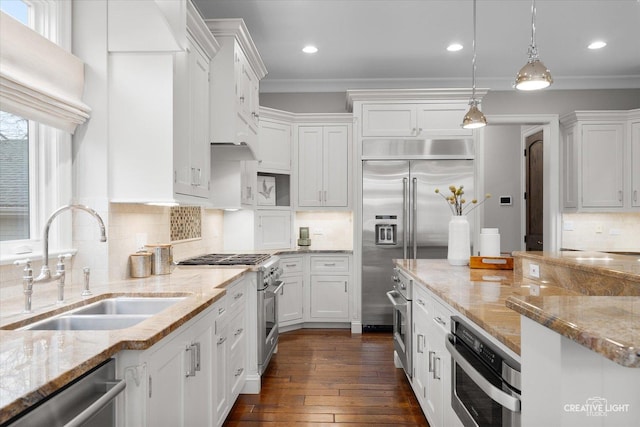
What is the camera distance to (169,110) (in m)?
2.40

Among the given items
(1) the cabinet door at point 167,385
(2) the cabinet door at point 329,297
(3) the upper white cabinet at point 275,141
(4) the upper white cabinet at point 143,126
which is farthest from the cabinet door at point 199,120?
(2) the cabinet door at point 329,297

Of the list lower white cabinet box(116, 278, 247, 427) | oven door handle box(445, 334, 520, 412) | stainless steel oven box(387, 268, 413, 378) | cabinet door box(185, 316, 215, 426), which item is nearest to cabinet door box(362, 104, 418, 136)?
stainless steel oven box(387, 268, 413, 378)

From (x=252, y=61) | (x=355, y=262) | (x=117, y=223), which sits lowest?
(x=355, y=262)

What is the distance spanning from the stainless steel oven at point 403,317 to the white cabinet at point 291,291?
1573mm

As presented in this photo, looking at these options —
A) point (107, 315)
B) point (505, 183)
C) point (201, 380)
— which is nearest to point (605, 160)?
point (505, 183)

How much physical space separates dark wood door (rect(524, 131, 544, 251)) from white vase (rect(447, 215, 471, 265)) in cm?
291

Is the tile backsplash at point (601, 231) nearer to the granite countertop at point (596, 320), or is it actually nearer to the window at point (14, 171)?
the granite countertop at point (596, 320)

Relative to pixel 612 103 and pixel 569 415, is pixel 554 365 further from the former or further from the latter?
pixel 612 103

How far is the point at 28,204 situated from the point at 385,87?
4.30 meters

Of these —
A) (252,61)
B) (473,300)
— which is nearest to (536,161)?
(252,61)

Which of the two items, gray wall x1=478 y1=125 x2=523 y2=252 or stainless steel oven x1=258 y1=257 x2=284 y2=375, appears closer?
stainless steel oven x1=258 y1=257 x2=284 y2=375

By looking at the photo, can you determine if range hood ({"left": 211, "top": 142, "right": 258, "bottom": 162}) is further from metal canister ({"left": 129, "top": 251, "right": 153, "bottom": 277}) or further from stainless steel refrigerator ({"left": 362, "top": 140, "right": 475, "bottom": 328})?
stainless steel refrigerator ({"left": 362, "top": 140, "right": 475, "bottom": 328})

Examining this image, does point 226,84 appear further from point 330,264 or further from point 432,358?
point 330,264

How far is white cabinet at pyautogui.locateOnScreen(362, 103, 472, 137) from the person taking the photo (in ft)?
16.3
